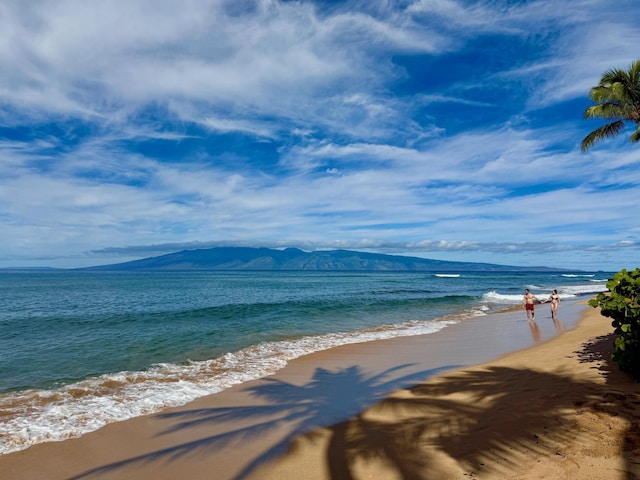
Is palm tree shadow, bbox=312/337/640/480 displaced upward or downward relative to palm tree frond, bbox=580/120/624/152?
downward

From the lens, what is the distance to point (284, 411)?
316 inches

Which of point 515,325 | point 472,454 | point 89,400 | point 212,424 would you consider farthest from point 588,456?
point 515,325

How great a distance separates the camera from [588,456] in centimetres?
489

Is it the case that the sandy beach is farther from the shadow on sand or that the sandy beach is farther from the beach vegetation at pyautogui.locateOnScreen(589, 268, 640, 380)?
the beach vegetation at pyautogui.locateOnScreen(589, 268, 640, 380)

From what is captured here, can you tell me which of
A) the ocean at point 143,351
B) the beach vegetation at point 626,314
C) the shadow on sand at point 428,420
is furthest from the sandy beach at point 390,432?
the ocean at point 143,351

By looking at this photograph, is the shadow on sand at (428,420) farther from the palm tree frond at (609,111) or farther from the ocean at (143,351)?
the palm tree frond at (609,111)

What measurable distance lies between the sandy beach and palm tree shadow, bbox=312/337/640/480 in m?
0.02

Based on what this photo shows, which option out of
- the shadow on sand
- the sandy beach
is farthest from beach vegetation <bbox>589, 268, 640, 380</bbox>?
the shadow on sand

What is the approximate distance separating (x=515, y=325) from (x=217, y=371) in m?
16.1

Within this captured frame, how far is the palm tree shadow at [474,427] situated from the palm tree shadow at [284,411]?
550 millimetres

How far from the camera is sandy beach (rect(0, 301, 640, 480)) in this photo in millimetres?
5191

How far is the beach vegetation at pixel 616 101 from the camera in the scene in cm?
1645

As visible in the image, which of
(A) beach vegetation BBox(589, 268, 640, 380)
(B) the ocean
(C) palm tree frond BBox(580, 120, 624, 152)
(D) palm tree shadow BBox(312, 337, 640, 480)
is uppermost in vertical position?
(C) palm tree frond BBox(580, 120, 624, 152)

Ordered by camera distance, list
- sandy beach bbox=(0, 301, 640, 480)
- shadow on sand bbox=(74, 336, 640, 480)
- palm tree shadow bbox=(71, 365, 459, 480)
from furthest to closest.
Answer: palm tree shadow bbox=(71, 365, 459, 480) < shadow on sand bbox=(74, 336, 640, 480) < sandy beach bbox=(0, 301, 640, 480)
